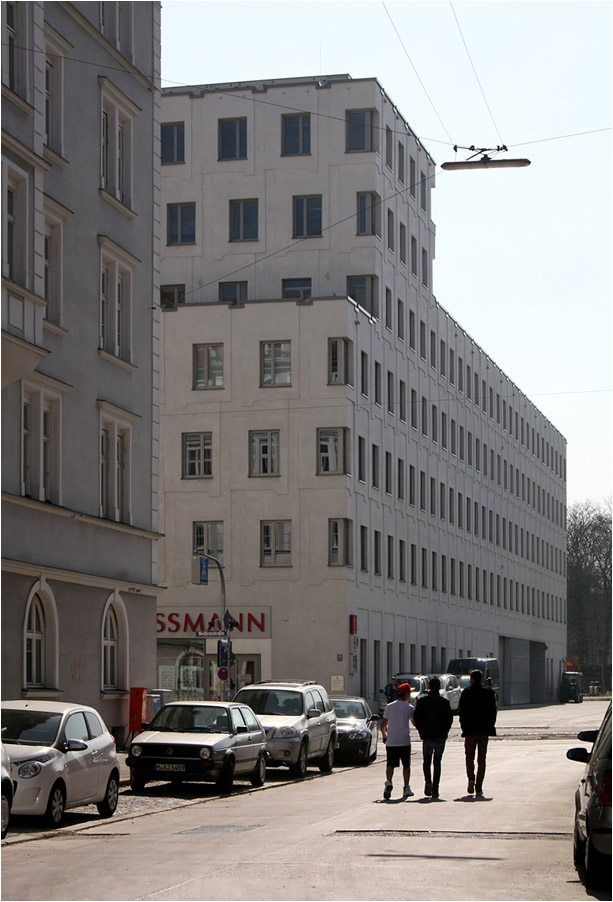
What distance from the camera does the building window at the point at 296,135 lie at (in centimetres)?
6538

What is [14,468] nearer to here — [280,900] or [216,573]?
[280,900]

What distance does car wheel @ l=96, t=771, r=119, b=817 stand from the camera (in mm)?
20172

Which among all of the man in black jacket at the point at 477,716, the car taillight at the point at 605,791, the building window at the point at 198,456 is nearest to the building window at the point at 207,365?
the building window at the point at 198,456

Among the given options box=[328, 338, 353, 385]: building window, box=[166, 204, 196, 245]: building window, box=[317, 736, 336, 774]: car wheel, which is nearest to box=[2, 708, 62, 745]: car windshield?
box=[317, 736, 336, 774]: car wheel

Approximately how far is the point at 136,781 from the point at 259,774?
8.78 feet

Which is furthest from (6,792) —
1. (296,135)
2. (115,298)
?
(296,135)

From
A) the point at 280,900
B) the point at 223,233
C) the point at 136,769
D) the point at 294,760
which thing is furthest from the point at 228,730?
the point at 223,233

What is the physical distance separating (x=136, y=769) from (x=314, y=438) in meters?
35.3

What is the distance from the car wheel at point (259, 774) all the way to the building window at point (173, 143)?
43.8 metres

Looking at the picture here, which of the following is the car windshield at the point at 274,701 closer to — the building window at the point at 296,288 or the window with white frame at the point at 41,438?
the window with white frame at the point at 41,438

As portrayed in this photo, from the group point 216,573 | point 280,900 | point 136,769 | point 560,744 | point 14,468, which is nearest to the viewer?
point 280,900

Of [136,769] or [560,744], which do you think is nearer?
[136,769]

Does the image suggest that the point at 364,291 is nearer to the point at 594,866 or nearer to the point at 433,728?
the point at 433,728

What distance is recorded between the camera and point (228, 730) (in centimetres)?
2531
